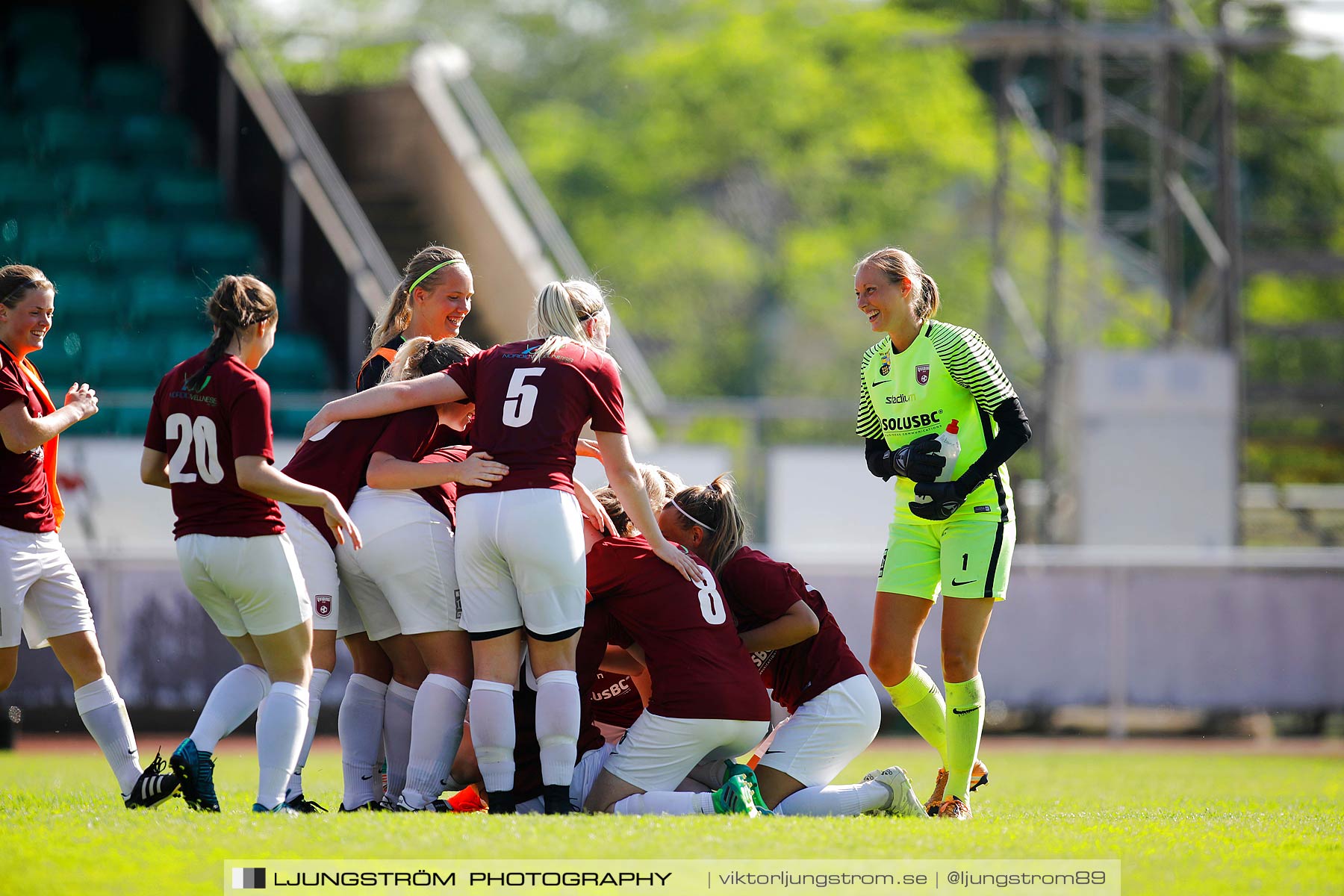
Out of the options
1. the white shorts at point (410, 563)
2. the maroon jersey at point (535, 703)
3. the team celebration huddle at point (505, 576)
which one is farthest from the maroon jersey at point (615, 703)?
the white shorts at point (410, 563)

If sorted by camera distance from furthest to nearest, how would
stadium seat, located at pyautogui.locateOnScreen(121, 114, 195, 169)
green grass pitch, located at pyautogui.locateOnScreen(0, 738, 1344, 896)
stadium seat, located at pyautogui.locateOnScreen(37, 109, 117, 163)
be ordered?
stadium seat, located at pyautogui.locateOnScreen(121, 114, 195, 169) < stadium seat, located at pyautogui.locateOnScreen(37, 109, 117, 163) < green grass pitch, located at pyautogui.locateOnScreen(0, 738, 1344, 896)

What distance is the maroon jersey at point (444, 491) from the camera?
561cm

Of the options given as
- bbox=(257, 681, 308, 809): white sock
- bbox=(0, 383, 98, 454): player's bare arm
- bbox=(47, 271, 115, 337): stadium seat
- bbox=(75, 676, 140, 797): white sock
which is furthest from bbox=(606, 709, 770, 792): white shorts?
bbox=(47, 271, 115, 337): stadium seat

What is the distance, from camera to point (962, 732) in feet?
19.2

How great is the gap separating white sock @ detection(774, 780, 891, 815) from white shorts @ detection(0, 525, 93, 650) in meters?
2.80

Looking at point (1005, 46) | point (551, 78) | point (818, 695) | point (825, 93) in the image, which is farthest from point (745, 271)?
point (818, 695)

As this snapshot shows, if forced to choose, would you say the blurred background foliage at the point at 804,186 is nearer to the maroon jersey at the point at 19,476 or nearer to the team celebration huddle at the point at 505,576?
the team celebration huddle at the point at 505,576

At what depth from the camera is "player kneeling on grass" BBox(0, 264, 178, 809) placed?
5.37 metres

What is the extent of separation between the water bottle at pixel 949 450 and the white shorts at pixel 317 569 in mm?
2423

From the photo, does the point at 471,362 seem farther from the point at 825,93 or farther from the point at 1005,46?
the point at 825,93

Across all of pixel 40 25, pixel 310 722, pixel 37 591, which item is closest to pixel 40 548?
pixel 37 591

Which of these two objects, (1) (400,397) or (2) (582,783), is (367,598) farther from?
(2) (582,783)

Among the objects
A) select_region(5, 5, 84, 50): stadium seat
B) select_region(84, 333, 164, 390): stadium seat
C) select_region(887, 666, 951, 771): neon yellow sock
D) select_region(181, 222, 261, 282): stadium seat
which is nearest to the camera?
select_region(887, 666, 951, 771): neon yellow sock

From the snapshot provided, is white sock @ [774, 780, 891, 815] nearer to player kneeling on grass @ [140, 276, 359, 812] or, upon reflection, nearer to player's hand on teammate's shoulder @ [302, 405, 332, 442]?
player kneeling on grass @ [140, 276, 359, 812]
